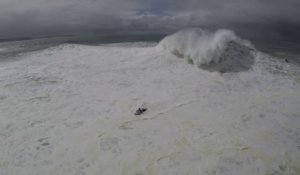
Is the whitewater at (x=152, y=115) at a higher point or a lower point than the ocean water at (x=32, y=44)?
lower

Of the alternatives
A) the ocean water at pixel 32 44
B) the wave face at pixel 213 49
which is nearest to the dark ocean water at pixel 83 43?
the ocean water at pixel 32 44

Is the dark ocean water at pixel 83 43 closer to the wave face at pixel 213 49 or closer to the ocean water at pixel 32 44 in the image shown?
the ocean water at pixel 32 44

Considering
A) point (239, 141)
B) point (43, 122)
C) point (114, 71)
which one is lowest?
point (239, 141)

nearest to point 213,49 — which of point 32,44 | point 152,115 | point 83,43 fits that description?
point 152,115

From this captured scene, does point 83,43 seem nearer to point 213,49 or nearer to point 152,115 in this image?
point 213,49

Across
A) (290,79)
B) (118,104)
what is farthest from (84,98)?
(290,79)

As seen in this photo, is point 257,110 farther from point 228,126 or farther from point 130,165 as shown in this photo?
point 130,165
